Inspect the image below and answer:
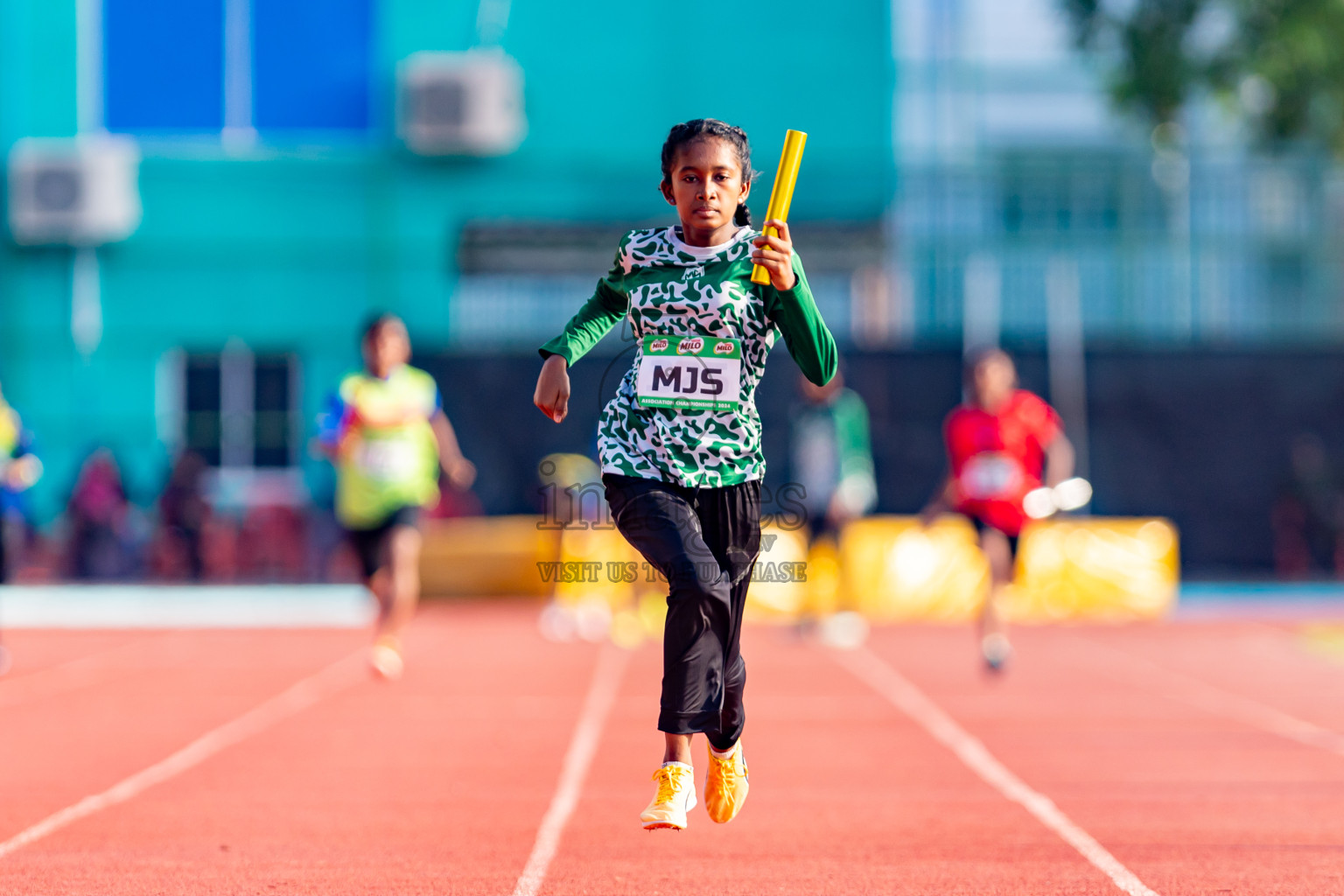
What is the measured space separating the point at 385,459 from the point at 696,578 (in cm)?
531

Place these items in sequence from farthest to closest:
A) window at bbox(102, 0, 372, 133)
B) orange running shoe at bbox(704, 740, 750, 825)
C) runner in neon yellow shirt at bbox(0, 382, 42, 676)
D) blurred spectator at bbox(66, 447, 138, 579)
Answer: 1. window at bbox(102, 0, 372, 133)
2. blurred spectator at bbox(66, 447, 138, 579)
3. runner in neon yellow shirt at bbox(0, 382, 42, 676)
4. orange running shoe at bbox(704, 740, 750, 825)

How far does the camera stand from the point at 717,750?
15.3 ft

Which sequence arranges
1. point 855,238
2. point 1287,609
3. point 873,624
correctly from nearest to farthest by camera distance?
1. point 873,624
2. point 1287,609
3. point 855,238

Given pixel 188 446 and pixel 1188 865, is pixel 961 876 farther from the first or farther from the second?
pixel 188 446

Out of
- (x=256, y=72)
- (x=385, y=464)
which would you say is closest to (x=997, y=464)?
(x=385, y=464)

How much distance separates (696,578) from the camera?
4484 mm

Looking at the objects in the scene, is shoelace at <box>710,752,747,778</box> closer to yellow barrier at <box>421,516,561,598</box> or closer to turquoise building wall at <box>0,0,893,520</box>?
yellow barrier at <box>421,516,561,598</box>

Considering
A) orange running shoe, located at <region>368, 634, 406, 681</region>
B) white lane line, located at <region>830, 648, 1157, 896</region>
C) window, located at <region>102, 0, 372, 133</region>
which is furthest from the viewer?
window, located at <region>102, 0, 372, 133</region>

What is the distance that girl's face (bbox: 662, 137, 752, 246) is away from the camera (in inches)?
172

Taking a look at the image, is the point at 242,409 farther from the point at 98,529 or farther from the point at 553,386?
the point at 553,386

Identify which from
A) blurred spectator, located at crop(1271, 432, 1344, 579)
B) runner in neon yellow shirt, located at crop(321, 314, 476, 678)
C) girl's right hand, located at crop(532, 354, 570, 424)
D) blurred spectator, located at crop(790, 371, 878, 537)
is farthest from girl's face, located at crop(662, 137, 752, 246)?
blurred spectator, located at crop(1271, 432, 1344, 579)

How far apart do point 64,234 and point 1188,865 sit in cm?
2085

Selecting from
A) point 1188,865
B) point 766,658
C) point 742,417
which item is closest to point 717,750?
point 742,417

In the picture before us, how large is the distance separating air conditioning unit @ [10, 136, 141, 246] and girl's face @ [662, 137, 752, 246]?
66.7 feet
